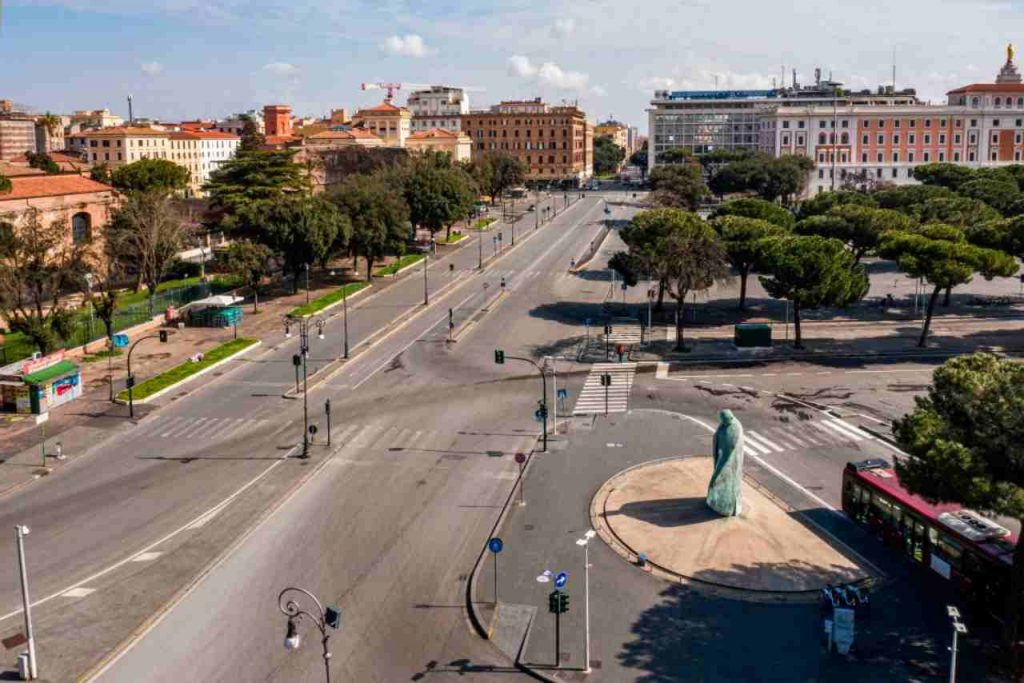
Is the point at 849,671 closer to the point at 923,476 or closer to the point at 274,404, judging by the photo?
the point at 923,476

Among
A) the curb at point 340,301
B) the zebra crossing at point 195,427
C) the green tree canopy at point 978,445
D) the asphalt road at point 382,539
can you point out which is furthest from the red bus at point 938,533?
the curb at point 340,301

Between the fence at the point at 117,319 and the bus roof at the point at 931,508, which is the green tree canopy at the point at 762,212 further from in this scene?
the bus roof at the point at 931,508

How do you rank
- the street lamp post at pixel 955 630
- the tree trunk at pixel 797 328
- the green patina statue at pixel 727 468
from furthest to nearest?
the tree trunk at pixel 797 328, the green patina statue at pixel 727 468, the street lamp post at pixel 955 630

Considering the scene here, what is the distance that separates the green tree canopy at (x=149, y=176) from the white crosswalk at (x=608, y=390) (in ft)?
286

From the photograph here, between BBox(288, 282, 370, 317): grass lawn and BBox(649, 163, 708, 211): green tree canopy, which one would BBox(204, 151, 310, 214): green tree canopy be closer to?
BBox(288, 282, 370, 317): grass lawn

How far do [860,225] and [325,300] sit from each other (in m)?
48.3

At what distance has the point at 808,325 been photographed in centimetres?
7412

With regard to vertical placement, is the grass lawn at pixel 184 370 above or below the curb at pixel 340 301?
below

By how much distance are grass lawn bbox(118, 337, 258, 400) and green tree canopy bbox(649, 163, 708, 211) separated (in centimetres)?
7373

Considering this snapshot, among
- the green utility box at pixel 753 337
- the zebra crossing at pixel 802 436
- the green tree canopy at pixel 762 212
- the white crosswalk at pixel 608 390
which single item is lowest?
the zebra crossing at pixel 802 436

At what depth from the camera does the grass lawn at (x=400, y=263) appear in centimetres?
10100

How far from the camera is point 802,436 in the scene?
48.5 metres

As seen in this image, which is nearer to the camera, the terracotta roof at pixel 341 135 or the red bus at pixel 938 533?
the red bus at pixel 938 533

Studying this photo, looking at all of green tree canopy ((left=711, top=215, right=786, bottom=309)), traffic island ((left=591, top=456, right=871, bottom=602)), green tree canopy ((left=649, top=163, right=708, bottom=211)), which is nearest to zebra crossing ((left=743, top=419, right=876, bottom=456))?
traffic island ((left=591, top=456, right=871, bottom=602))
